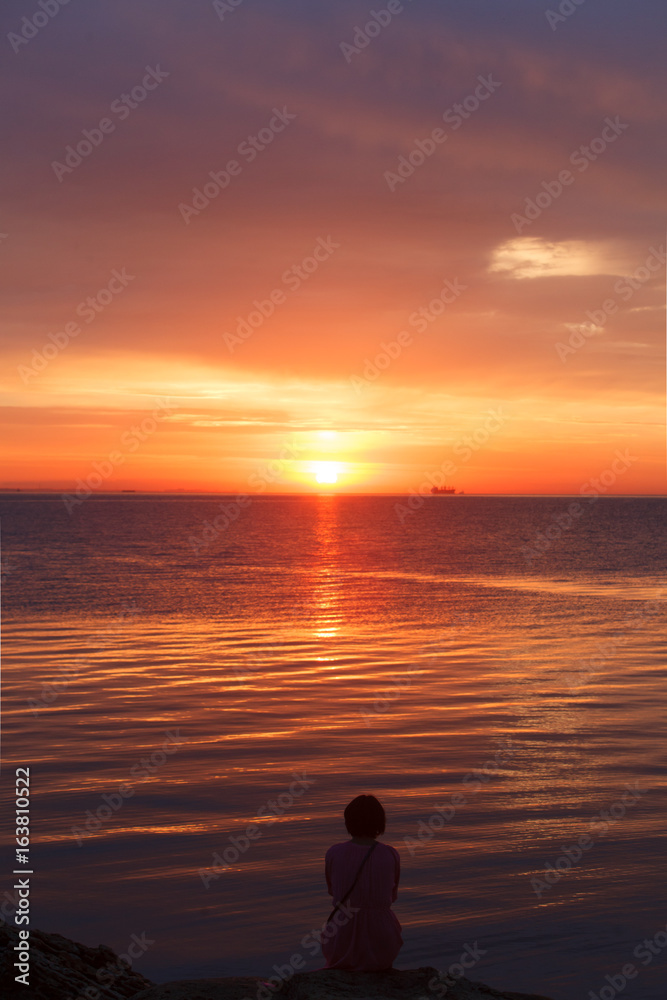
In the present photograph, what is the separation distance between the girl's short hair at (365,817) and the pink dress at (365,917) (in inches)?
4.1

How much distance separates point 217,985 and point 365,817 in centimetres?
130

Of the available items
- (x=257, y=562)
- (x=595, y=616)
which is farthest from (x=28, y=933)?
(x=257, y=562)

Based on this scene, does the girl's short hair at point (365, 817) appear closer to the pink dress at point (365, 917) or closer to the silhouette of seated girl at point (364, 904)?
the silhouette of seated girl at point (364, 904)

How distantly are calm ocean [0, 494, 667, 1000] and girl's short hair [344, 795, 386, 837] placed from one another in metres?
2.66

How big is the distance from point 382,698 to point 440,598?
67.4 ft

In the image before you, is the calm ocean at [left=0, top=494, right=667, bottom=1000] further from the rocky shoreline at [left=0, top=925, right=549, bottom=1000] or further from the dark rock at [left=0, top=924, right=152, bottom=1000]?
the rocky shoreline at [left=0, top=925, right=549, bottom=1000]

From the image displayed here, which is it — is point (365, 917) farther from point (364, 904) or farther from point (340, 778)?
point (340, 778)

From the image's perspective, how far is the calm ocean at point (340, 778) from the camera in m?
7.98

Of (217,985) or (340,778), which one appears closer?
(217,985)

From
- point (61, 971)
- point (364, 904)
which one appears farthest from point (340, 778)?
point (364, 904)

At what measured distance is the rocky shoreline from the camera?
5078mm

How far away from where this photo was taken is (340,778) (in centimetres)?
1231

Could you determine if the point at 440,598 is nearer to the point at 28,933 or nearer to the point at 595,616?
the point at 595,616

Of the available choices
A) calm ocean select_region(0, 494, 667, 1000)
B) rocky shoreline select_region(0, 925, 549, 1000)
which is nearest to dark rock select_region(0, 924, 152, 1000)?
rocky shoreline select_region(0, 925, 549, 1000)
